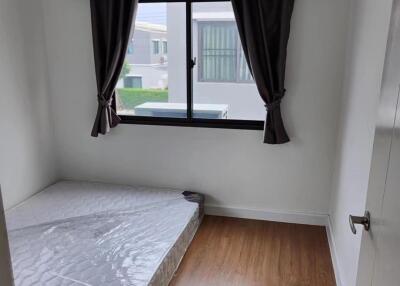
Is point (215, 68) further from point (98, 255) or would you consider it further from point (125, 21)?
point (98, 255)

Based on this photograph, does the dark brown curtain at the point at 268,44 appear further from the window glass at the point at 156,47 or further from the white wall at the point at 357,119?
the window glass at the point at 156,47

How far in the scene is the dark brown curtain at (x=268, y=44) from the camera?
2918 mm

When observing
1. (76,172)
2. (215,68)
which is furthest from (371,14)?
(76,172)

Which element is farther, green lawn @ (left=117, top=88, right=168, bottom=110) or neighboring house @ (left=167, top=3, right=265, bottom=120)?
green lawn @ (left=117, top=88, right=168, bottom=110)

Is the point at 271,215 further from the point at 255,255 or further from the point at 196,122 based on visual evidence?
the point at 196,122

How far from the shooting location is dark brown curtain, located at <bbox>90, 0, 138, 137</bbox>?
3.16 metres

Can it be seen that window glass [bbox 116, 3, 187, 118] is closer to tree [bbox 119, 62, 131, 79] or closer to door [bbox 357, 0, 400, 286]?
tree [bbox 119, 62, 131, 79]

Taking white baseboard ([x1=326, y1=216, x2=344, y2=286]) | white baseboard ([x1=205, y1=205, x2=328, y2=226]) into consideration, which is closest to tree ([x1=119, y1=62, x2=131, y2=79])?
white baseboard ([x1=205, y1=205, x2=328, y2=226])

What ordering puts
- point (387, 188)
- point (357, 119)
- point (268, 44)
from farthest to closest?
point (268, 44) < point (357, 119) < point (387, 188)

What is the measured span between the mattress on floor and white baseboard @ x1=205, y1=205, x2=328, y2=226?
0.24 m

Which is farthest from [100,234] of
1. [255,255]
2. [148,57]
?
[148,57]

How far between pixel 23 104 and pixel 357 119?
8.74ft

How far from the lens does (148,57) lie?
11.2 feet

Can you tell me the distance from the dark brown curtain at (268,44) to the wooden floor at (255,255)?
807mm
